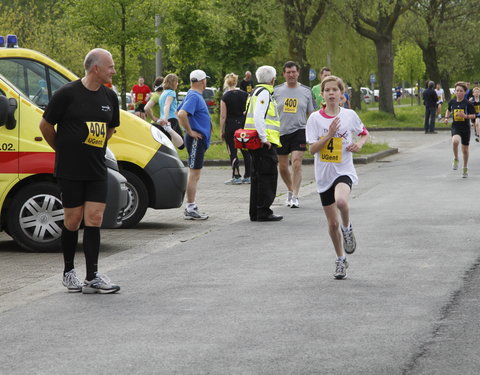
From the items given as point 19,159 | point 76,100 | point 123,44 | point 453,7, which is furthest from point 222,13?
point 76,100

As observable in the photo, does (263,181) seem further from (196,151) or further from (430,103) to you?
(430,103)

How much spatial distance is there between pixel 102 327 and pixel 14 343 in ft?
2.11

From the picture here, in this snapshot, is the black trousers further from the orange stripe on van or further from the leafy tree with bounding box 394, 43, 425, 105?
the leafy tree with bounding box 394, 43, 425, 105

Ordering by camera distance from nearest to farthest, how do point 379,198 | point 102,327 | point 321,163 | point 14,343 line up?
point 14,343
point 102,327
point 321,163
point 379,198

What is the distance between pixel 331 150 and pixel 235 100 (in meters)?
10.2

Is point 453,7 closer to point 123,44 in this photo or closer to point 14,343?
point 123,44

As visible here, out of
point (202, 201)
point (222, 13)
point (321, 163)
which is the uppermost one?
point (222, 13)

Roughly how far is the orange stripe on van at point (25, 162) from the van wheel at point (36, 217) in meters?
0.16

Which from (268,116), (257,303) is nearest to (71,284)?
(257,303)

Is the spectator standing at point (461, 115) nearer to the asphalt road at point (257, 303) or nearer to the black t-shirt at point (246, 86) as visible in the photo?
the asphalt road at point (257, 303)

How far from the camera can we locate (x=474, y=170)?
21.6 metres

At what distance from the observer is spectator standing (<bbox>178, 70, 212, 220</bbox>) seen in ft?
46.9

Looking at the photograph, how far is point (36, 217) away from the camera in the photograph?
1130cm

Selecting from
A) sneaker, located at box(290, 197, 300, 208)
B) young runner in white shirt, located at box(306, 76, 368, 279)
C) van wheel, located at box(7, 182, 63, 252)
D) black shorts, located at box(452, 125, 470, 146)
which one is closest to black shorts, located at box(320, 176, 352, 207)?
young runner in white shirt, located at box(306, 76, 368, 279)
